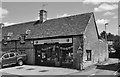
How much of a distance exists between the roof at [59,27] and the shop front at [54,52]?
1001 millimetres

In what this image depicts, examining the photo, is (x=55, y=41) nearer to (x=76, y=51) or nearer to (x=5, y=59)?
(x=76, y=51)

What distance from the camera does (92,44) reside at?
19375 millimetres

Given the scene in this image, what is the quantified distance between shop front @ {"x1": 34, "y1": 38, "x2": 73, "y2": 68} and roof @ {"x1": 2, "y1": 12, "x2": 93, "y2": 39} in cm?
100

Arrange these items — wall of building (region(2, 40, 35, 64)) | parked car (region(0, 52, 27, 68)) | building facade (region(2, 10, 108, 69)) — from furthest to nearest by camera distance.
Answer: wall of building (region(2, 40, 35, 64))
parked car (region(0, 52, 27, 68))
building facade (region(2, 10, 108, 69))

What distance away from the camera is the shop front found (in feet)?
56.4

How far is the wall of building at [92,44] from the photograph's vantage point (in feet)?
56.7

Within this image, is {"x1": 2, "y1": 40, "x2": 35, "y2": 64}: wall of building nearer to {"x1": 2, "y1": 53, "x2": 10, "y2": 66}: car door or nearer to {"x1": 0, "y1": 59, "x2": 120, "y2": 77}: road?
{"x1": 2, "y1": 53, "x2": 10, "y2": 66}: car door

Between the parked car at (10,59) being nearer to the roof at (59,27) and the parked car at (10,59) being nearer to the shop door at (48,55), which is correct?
the shop door at (48,55)

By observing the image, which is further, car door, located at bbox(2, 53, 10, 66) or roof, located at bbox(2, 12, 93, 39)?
roof, located at bbox(2, 12, 93, 39)

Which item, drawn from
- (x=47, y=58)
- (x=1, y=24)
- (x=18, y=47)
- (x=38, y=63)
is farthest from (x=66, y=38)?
(x=1, y=24)

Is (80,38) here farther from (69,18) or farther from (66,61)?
(69,18)

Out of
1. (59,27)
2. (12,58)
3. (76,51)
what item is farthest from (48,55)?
(12,58)

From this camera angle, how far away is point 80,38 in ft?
53.7

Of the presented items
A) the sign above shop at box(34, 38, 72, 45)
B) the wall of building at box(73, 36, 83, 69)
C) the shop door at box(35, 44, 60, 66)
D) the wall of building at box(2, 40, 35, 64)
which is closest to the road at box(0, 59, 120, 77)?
the wall of building at box(73, 36, 83, 69)
